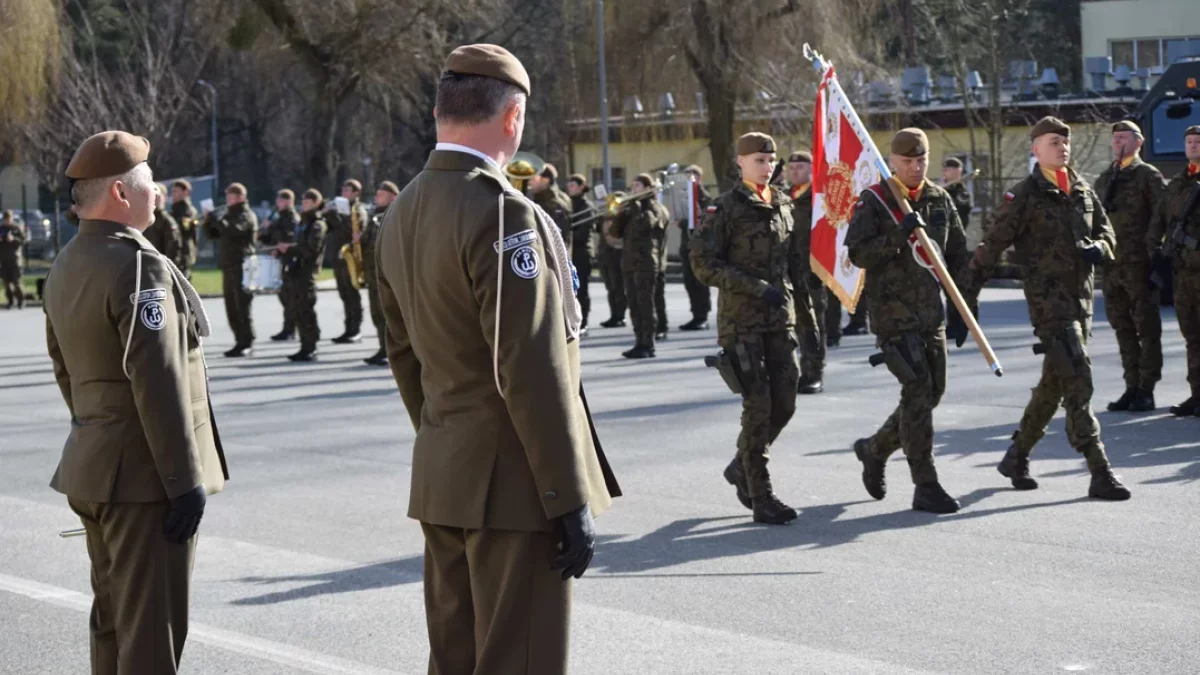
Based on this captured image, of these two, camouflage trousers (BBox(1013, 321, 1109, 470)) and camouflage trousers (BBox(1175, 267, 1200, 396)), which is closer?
camouflage trousers (BBox(1013, 321, 1109, 470))

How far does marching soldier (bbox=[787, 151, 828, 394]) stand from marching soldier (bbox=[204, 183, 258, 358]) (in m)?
6.66

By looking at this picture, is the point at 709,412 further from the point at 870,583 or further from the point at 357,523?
the point at 870,583

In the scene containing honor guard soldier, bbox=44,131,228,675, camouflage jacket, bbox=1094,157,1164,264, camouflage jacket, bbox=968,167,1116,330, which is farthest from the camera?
camouflage jacket, bbox=1094,157,1164,264

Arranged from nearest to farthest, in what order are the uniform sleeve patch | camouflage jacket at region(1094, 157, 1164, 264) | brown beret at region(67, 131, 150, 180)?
the uniform sleeve patch
brown beret at region(67, 131, 150, 180)
camouflage jacket at region(1094, 157, 1164, 264)

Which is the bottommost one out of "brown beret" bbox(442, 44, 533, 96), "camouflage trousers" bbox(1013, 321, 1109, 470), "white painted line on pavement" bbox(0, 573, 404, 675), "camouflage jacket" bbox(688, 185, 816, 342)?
"white painted line on pavement" bbox(0, 573, 404, 675)

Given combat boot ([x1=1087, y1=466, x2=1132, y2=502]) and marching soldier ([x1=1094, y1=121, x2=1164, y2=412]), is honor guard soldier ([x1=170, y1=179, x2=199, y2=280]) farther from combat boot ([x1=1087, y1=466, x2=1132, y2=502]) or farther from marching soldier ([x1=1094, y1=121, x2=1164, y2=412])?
combat boot ([x1=1087, y1=466, x2=1132, y2=502])

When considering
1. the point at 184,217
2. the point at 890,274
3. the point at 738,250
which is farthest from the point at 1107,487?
the point at 184,217

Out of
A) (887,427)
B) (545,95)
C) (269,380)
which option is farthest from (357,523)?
(545,95)

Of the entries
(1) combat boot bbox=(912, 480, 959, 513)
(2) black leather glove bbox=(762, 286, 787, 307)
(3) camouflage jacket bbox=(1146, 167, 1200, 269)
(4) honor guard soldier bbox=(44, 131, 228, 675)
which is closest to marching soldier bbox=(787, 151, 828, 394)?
(3) camouflage jacket bbox=(1146, 167, 1200, 269)

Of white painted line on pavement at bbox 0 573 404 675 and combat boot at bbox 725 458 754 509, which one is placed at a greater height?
white painted line on pavement at bbox 0 573 404 675

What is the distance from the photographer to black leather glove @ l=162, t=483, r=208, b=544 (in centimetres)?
455

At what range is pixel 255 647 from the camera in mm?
6008

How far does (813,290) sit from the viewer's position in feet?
45.0

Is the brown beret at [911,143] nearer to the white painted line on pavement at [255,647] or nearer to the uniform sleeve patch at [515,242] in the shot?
the white painted line on pavement at [255,647]
